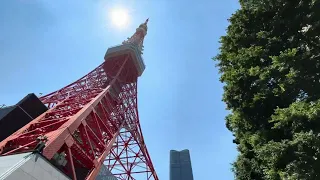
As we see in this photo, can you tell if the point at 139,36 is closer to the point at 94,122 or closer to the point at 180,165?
the point at 94,122

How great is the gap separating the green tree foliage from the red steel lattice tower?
667 centimetres

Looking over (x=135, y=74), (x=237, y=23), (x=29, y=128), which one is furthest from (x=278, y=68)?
(x=135, y=74)

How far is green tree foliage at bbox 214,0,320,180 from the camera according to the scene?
20.9 feet

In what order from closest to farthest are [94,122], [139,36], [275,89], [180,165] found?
[275,89] → [94,122] → [139,36] → [180,165]

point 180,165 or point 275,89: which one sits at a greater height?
point 180,165

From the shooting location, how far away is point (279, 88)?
25.6 feet

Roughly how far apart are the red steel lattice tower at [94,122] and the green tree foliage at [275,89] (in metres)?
6.67

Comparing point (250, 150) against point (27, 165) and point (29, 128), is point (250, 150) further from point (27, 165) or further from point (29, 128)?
point (29, 128)

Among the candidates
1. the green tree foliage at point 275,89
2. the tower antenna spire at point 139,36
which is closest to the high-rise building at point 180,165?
the tower antenna spire at point 139,36

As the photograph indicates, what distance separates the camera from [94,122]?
19.3 m

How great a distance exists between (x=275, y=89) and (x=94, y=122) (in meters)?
13.9

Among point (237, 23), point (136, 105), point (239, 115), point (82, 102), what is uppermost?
point (136, 105)

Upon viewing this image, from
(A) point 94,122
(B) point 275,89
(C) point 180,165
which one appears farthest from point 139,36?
(C) point 180,165

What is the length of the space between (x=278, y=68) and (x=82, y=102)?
44.8 ft
